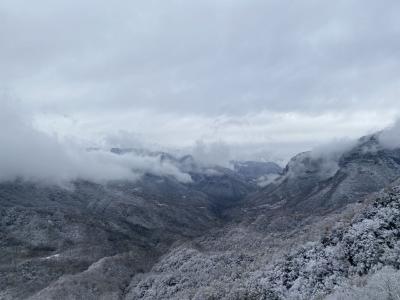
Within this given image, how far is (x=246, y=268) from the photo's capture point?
420 feet

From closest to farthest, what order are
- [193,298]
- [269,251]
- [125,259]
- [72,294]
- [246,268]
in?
[193,298] < [246,268] < [269,251] < [72,294] < [125,259]

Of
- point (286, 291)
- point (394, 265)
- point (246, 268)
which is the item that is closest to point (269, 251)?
point (246, 268)

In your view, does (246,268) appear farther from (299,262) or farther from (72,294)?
(72,294)

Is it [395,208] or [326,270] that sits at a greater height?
[395,208]

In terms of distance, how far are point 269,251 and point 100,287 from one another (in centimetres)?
6524

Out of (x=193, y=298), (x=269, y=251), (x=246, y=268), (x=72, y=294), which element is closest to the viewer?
(x=193, y=298)

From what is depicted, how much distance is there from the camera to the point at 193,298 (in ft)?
380

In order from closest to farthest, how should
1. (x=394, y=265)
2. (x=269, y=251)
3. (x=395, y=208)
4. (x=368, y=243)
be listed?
(x=394, y=265) → (x=368, y=243) → (x=395, y=208) → (x=269, y=251)

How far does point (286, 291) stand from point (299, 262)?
959cm

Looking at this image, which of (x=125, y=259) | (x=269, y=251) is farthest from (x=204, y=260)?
(x=125, y=259)

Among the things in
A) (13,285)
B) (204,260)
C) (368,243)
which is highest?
(368,243)

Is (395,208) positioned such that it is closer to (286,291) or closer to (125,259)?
(286,291)

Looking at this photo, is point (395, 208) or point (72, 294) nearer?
point (395, 208)

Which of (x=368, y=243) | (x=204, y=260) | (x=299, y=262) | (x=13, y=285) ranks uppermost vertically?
(x=368, y=243)
